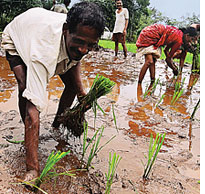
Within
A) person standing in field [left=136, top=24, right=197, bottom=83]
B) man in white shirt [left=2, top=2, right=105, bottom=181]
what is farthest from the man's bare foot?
person standing in field [left=136, top=24, right=197, bottom=83]

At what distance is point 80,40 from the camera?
60.1 inches

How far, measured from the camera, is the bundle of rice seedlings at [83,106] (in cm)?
186

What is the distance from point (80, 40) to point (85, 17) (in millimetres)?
154

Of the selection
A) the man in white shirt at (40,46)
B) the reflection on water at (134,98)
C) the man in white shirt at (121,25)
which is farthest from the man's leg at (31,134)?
the man in white shirt at (121,25)

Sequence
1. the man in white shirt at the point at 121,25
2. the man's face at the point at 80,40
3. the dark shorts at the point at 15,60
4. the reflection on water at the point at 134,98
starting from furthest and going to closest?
the man in white shirt at the point at 121,25 → the reflection on water at the point at 134,98 → the dark shorts at the point at 15,60 → the man's face at the point at 80,40

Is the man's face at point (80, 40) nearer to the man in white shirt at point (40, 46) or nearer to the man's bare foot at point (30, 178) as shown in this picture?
the man in white shirt at point (40, 46)

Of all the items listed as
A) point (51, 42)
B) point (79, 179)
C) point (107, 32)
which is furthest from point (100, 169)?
point (107, 32)

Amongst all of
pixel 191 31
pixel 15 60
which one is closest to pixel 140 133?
pixel 15 60

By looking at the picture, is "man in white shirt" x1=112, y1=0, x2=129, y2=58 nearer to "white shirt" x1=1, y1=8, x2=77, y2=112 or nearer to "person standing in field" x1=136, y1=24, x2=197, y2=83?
"person standing in field" x1=136, y1=24, x2=197, y2=83

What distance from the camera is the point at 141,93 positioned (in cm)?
401

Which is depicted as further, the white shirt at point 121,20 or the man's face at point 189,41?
the white shirt at point 121,20

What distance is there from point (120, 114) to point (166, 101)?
112 centimetres

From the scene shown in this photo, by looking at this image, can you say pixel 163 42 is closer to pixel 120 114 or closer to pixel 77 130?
pixel 120 114

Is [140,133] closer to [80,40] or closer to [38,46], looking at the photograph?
[80,40]
